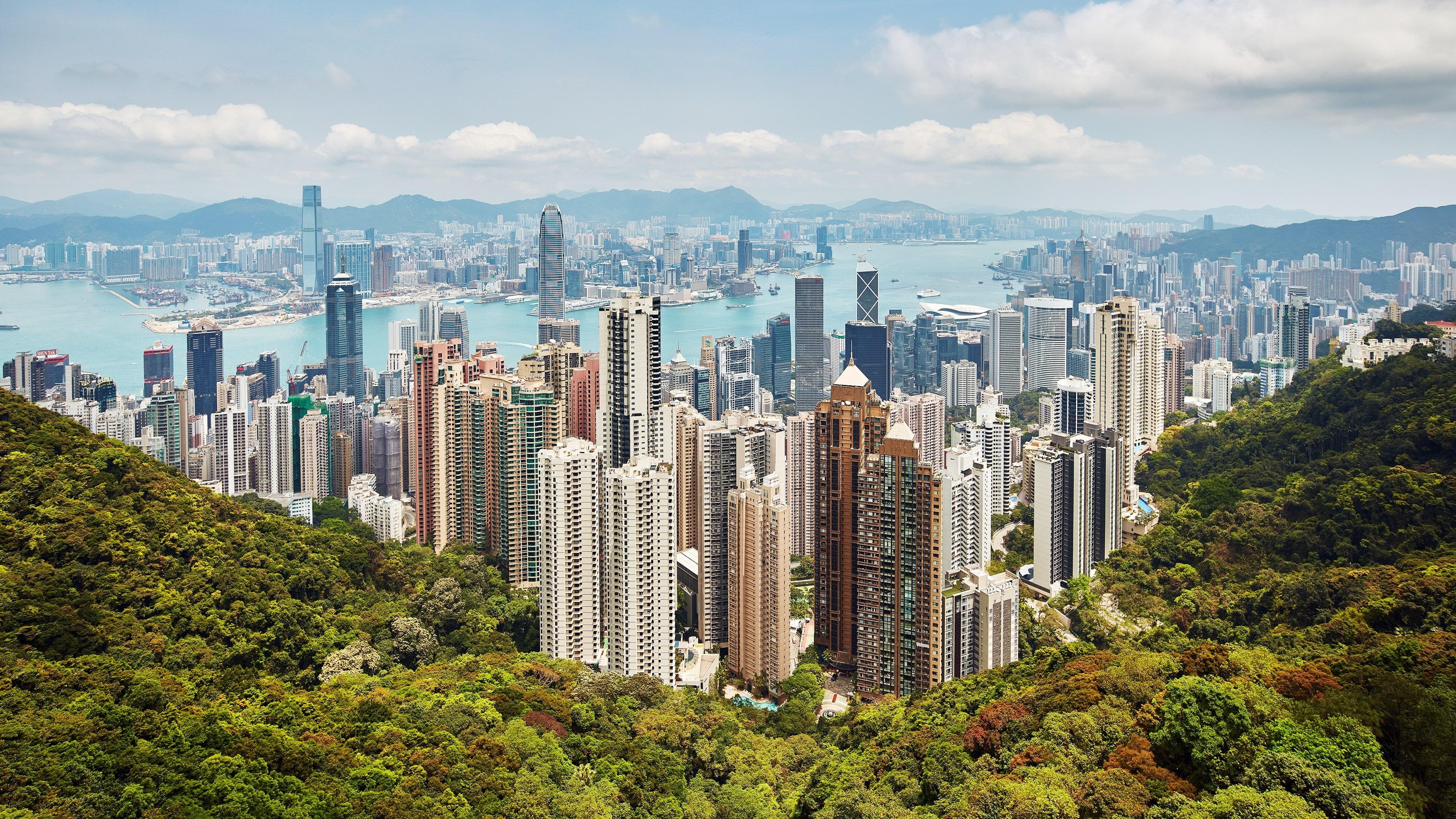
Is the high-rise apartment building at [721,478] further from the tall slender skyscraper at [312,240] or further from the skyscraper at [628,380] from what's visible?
the tall slender skyscraper at [312,240]

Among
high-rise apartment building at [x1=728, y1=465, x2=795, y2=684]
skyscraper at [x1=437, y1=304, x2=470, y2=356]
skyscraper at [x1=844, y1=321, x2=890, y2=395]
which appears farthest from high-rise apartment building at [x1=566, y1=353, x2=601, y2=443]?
skyscraper at [x1=437, y1=304, x2=470, y2=356]

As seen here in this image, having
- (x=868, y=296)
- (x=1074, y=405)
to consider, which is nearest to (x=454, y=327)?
(x=868, y=296)

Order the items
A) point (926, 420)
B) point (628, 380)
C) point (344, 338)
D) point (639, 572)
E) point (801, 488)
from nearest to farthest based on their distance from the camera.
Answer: point (639, 572)
point (628, 380)
point (801, 488)
point (926, 420)
point (344, 338)

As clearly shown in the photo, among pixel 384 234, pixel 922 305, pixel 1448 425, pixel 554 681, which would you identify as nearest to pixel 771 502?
pixel 554 681

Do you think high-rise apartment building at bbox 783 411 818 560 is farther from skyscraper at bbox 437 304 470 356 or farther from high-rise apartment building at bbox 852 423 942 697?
skyscraper at bbox 437 304 470 356

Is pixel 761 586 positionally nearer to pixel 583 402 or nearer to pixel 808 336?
pixel 583 402

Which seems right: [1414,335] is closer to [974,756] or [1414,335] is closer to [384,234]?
[974,756]

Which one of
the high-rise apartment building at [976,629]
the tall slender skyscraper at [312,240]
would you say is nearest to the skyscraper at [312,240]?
the tall slender skyscraper at [312,240]
